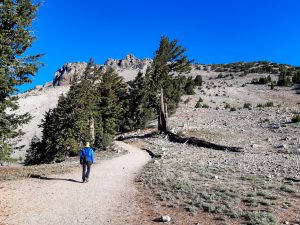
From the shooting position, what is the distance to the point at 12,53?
16578 mm

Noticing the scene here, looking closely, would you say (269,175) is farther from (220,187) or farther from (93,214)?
(93,214)

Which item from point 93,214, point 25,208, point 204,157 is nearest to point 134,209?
point 93,214

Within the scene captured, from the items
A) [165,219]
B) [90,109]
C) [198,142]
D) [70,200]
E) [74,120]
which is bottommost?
[70,200]

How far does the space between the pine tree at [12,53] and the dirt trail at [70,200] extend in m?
2.99

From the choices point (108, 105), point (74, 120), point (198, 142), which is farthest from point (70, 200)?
point (108, 105)

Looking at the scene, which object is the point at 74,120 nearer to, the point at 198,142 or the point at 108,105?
the point at 108,105

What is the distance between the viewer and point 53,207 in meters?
12.1

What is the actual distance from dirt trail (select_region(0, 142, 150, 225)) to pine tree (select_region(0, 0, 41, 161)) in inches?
118

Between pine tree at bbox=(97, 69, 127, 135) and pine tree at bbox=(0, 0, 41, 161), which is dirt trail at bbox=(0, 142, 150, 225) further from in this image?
pine tree at bbox=(97, 69, 127, 135)

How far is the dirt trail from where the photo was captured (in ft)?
35.5

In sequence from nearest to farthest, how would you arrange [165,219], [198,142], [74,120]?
1. [165,219]
2. [198,142]
3. [74,120]

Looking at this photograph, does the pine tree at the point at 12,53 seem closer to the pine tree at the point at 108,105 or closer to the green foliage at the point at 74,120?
the green foliage at the point at 74,120

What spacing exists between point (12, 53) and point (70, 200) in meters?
8.32

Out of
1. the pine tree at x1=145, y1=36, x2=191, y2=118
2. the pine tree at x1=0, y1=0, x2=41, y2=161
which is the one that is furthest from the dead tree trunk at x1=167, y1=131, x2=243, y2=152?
the pine tree at x1=0, y1=0, x2=41, y2=161
